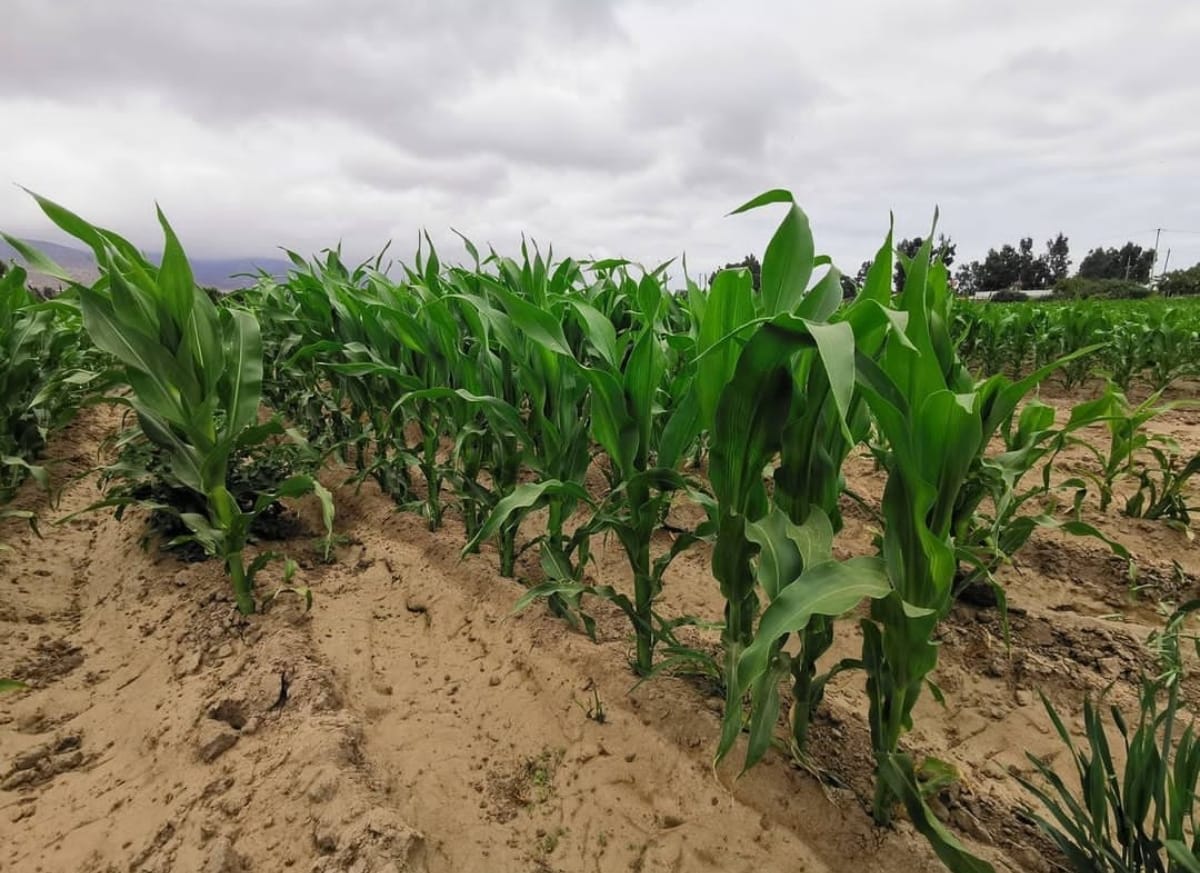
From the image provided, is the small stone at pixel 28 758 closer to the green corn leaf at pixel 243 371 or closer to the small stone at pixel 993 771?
the green corn leaf at pixel 243 371

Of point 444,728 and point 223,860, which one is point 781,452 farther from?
point 223,860

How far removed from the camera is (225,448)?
174cm

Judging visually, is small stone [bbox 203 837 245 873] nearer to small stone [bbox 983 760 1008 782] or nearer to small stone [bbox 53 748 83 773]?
small stone [bbox 53 748 83 773]

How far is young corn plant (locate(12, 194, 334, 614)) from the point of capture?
166cm

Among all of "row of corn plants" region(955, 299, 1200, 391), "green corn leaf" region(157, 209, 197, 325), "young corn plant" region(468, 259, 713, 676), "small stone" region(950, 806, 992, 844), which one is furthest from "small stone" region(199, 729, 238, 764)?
"row of corn plants" region(955, 299, 1200, 391)

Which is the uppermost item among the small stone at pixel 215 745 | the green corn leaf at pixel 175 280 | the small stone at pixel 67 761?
the green corn leaf at pixel 175 280

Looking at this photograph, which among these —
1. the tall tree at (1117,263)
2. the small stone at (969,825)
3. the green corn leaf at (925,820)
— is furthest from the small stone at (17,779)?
the tall tree at (1117,263)

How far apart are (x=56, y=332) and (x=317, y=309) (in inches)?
69.7

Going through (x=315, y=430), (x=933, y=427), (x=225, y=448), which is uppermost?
(x=933, y=427)

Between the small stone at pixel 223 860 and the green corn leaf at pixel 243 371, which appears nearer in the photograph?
the small stone at pixel 223 860

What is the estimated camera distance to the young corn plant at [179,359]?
1662 mm

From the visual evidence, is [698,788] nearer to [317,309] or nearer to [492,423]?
[492,423]

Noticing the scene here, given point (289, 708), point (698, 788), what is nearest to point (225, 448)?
point (289, 708)

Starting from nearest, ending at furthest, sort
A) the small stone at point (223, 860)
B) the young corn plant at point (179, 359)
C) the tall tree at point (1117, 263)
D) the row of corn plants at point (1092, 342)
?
the small stone at point (223, 860) < the young corn plant at point (179, 359) < the row of corn plants at point (1092, 342) < the tall tree at point (1117, 263)
